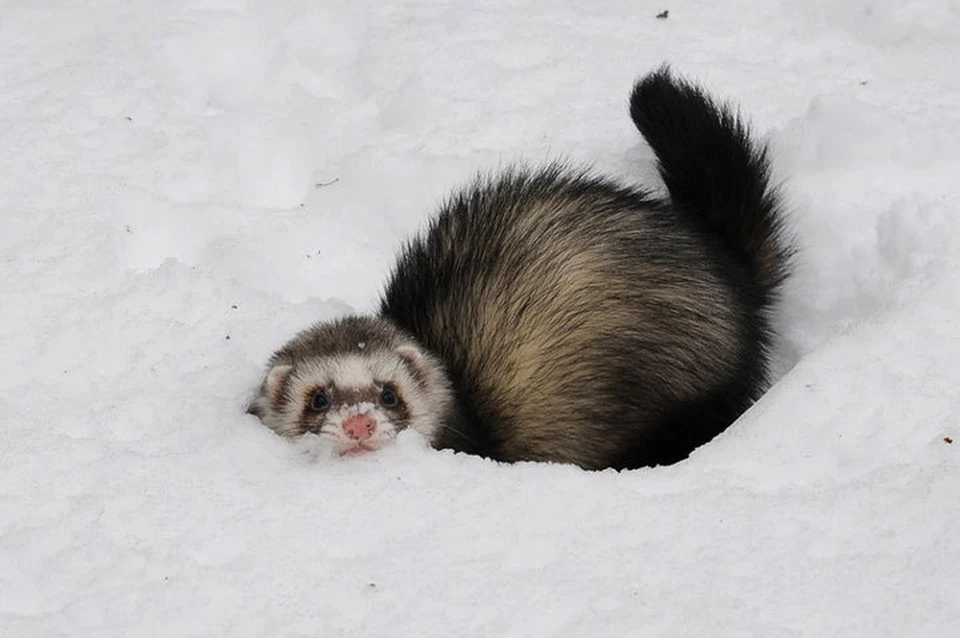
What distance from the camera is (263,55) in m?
4.10

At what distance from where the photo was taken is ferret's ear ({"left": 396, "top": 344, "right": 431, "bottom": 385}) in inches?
114

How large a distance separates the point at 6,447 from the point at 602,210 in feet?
4.74

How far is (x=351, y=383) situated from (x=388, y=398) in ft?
0.29

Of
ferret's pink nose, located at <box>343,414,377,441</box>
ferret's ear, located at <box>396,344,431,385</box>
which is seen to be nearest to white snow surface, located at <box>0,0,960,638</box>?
ferret's pink nose, located at <box>343,414,377,441</box>

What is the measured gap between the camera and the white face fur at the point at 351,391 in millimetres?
2793

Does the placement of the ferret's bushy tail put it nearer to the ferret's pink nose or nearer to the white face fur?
the white face fur

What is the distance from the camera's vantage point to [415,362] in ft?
9.50

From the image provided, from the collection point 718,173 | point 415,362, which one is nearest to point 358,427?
point 415,362

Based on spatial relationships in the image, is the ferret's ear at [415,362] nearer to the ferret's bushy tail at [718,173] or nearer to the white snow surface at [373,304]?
the white snow surface at [373,304]

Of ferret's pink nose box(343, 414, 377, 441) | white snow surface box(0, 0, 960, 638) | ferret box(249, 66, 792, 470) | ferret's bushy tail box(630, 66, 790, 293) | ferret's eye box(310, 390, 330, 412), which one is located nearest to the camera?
white snow surface box(0, 0, 960, 638)

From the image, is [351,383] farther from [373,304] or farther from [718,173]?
[718,173]

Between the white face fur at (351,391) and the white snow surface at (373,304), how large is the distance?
0.09 m

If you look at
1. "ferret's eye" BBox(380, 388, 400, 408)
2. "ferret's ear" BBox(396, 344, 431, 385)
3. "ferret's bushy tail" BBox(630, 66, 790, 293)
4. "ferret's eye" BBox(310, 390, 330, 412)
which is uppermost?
"ferret's bushy tail" BBox(630, 66, 790, 293)

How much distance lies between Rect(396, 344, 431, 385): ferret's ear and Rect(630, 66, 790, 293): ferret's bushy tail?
0.81 meters
